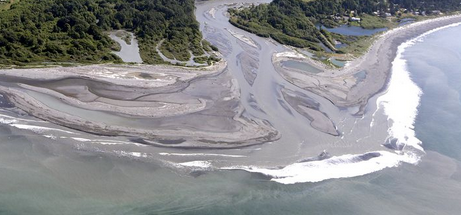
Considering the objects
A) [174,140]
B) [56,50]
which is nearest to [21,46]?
[56,50]

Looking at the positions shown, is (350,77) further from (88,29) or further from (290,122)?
(88,29)

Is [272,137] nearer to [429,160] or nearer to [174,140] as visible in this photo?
[174,140]

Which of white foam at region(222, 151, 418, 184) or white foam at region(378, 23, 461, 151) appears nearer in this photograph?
white foam at region(222, 151, 418, 184)

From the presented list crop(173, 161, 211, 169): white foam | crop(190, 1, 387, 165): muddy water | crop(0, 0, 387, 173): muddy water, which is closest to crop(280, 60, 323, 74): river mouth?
crop(190, 1, 387, 165): muddy water

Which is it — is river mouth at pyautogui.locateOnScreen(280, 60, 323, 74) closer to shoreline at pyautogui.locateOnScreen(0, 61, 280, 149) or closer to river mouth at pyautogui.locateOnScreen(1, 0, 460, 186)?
river mouth at pyautogui.locateOnScreen(1, 0, 460, 186)

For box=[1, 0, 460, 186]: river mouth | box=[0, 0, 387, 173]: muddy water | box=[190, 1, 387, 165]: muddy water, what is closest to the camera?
box=[0, 0, 387, 173]: muddy water

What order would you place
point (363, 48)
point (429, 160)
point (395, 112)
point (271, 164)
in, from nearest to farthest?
point (271, 164) < point (429, 160) < point (395, 112) < point (363, 48)

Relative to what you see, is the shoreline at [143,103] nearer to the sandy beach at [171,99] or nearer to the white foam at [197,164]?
the sandy beach at [171,99]

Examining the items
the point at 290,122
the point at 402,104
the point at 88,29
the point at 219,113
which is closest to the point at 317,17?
the point at 402,104
